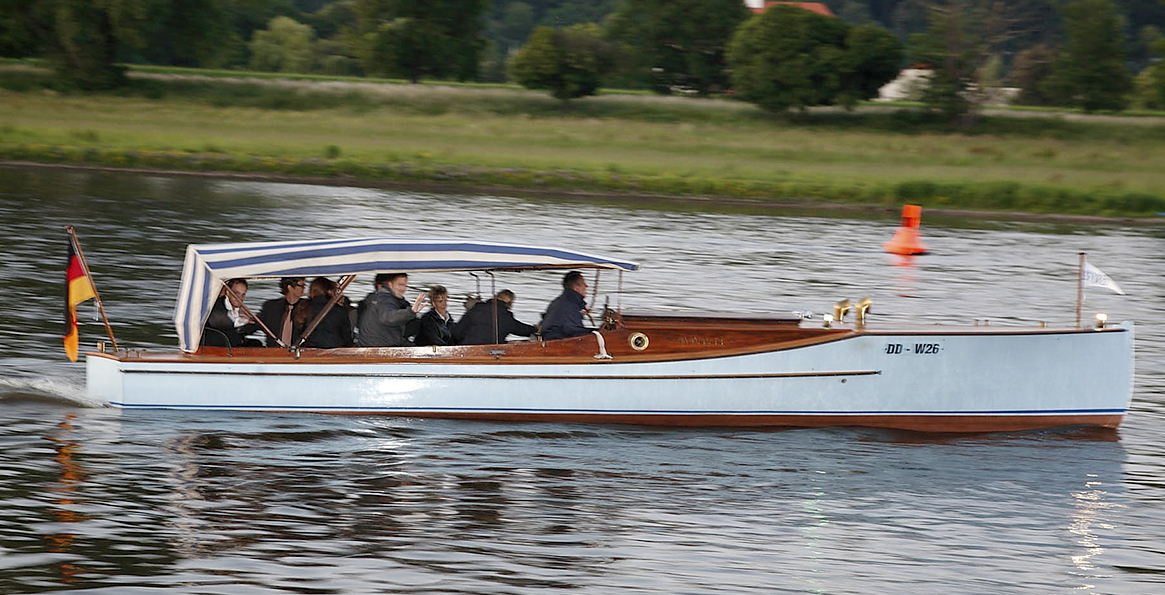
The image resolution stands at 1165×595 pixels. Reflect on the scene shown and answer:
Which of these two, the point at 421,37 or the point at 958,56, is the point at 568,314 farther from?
the point at 421,37

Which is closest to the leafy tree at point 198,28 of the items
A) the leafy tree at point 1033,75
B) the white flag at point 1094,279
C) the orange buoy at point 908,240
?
the orange buoy at point 908,240

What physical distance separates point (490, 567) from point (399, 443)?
363 centimetres

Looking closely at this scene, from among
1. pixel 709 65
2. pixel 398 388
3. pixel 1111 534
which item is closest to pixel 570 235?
pixel 398 388

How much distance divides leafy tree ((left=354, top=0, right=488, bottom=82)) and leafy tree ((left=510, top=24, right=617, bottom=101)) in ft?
24.9

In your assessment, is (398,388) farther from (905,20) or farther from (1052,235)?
(905,20)

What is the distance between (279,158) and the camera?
46.9 meters

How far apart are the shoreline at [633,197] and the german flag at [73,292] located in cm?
2948

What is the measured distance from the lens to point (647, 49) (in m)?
74.6

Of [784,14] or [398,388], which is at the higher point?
[784,14]

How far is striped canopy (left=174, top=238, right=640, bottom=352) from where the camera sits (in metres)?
13.8

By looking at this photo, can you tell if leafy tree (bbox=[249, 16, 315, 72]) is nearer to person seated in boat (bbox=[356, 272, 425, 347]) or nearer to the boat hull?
person seated in boat (bbox=[356, 272, 425, 347])

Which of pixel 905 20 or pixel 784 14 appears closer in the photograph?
pixel 784 14

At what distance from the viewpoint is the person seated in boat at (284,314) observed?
14508 mm

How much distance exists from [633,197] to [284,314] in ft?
100.0
